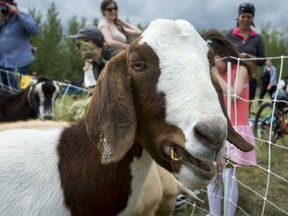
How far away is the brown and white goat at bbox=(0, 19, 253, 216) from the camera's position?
195 cm

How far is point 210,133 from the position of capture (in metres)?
1.79

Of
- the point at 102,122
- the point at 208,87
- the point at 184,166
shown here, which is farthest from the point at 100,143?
the point at 208,87

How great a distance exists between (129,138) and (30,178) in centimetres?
67

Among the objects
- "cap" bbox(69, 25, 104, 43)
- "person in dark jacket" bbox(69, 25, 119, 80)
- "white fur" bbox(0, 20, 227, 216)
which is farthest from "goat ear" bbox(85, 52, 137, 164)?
"cap" bbox(69, 25, 104, 43)

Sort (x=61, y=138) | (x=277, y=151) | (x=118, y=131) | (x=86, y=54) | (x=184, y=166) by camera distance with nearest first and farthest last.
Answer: (x=184, y=166)
(x=118, y=131)
(x=61, y=138)
(x=86, y=54)
(x=277, y=151)

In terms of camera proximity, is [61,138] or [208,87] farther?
[61,138]

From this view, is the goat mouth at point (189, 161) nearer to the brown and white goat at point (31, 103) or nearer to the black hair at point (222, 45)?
the black hair at point (222, 45)

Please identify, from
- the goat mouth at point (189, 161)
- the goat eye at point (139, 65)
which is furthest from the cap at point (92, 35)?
the goat mouth at point (189, 161)

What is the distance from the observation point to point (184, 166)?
2029mm

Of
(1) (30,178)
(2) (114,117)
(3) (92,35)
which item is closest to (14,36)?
(3) (92,35)

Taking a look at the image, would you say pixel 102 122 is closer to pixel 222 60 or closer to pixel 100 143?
pixel 100 143

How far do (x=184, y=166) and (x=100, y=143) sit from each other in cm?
45

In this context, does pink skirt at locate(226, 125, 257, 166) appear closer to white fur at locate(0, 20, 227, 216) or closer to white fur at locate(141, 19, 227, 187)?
white fur at locate(0, 20, 227, 216)

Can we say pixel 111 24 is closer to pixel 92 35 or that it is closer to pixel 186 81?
pixel 92 35
